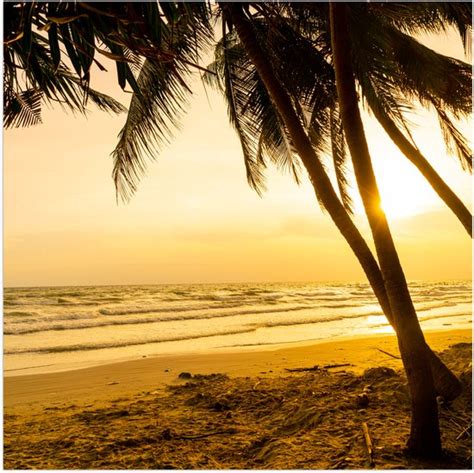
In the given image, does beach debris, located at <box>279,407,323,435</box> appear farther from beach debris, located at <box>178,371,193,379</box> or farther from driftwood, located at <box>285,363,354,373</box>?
beach debris, located at <box>178,371,193,379</box>

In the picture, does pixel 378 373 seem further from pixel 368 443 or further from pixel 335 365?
pixel 368 443

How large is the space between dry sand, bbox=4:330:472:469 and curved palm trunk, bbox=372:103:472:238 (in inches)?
65.5

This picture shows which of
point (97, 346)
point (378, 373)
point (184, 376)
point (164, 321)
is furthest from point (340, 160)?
point (164, 321)

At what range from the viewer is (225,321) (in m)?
16.3

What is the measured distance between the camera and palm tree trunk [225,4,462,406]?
372 centimetres

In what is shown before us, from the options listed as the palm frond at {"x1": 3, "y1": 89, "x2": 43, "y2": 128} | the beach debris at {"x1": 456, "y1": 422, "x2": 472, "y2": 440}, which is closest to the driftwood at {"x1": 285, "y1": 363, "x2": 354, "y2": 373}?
the beach debris at {"x1": 456, "y1": 422, "x2": 472, "y2": 440}

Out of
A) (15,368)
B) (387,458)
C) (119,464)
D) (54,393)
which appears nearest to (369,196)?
(387,458)

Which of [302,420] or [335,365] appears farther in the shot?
[335,365]

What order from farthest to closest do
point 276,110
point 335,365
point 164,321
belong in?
point 164,321, point 335,365, point 276,110

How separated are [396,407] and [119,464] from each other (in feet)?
8.20

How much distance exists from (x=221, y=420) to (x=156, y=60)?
3.52 meters

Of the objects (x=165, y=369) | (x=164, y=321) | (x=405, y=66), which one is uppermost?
(x=405, y=66)

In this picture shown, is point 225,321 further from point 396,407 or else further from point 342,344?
point 396,407

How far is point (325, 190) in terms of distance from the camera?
3.79 meters
